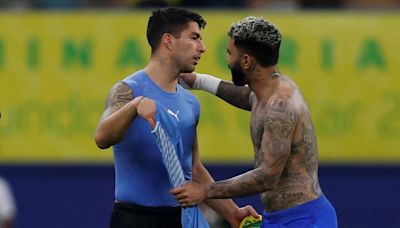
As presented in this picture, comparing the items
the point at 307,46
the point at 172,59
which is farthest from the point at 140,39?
the point at 172,59

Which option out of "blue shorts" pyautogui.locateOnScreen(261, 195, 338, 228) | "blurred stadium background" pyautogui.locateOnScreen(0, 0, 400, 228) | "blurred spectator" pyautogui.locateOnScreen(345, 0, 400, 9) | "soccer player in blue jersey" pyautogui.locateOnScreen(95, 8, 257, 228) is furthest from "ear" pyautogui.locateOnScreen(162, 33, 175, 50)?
"blurred spectator" pyautogui.locateOnScreen(345, 0, 400, 9)

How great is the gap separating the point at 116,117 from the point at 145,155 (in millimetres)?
490

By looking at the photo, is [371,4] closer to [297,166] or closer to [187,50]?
[187,50]

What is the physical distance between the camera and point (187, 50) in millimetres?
8094

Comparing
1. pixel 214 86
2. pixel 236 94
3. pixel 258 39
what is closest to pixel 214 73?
pixel 214 86

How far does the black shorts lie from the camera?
8023 millimetres

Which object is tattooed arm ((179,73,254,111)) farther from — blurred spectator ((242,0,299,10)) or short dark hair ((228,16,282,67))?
blurred spectator ((242,0,299,10))

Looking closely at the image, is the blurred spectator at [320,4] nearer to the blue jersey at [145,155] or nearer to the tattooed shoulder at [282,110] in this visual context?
the blue jersey at [145,155]

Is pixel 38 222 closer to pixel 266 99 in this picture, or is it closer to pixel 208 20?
pixel 208 20

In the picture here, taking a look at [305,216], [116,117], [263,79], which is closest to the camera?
[116,117]

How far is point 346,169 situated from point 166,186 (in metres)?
6.12

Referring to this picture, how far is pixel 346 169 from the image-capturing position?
45.7 ft

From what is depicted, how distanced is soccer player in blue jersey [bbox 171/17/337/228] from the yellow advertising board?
5815mm

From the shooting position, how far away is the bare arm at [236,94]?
8461 mm
